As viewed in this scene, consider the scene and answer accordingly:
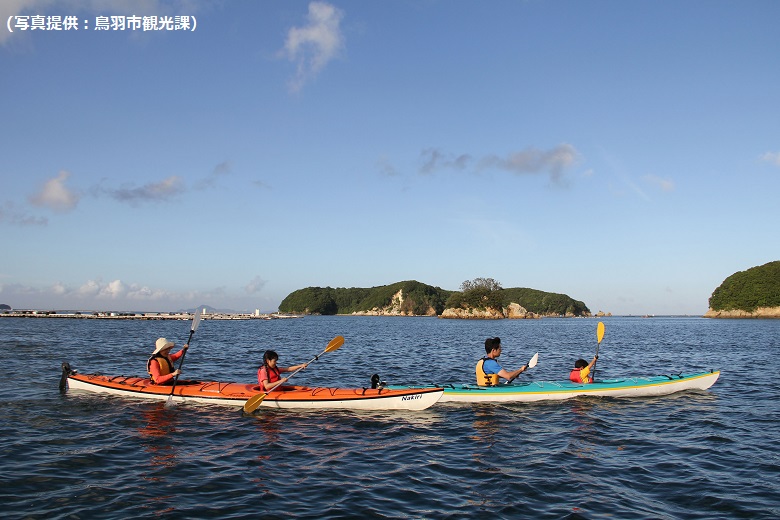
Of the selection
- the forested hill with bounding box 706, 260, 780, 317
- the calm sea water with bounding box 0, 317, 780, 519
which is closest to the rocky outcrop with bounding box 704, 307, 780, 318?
the forested hill with bounding box 706, 260, 780, 317

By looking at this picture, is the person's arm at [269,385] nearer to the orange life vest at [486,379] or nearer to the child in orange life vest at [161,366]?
the child in orange life vest at [161,366]

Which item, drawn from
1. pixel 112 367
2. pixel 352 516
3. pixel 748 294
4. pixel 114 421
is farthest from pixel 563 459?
pixel 748 294

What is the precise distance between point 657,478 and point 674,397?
327 inches

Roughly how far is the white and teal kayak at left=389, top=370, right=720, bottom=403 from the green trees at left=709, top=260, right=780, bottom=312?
156 m

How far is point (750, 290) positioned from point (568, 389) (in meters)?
166

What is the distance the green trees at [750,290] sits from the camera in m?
142

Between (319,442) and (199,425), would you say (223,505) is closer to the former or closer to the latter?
(319,442)

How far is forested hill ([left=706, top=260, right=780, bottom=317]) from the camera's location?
141750 mm

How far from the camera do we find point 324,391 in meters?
13.0

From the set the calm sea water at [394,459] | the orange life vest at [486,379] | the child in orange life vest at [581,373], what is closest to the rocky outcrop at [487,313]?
the calm sea water at [394,459]

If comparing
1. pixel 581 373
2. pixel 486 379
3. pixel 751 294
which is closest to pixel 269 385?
pixel 486 379

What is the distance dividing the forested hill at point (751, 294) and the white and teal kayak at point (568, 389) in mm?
155215

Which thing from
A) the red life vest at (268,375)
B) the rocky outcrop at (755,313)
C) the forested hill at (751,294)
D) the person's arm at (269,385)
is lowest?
the rocky outcrop at (755,313)

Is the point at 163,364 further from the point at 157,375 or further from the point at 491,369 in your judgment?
the point at 491,369
